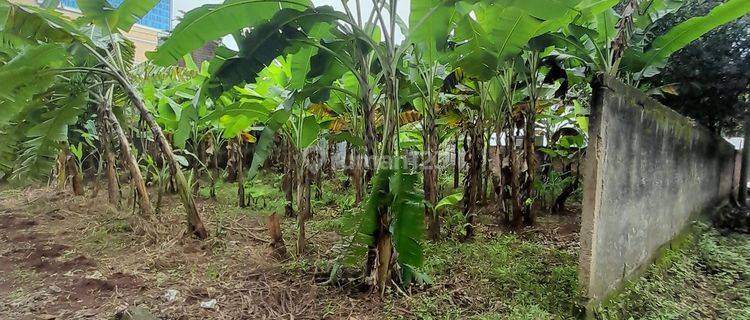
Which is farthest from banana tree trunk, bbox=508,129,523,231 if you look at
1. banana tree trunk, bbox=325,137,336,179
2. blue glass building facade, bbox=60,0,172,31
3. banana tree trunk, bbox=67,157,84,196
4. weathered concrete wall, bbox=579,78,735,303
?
blue glass building facade, bbox=60,0,172,31

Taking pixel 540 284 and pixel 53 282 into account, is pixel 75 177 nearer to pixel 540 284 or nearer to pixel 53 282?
pixel 53 282

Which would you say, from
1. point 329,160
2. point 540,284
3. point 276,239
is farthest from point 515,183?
point 329,160

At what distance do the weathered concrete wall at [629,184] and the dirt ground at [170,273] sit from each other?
702mm

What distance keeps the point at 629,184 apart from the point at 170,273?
3.38 m

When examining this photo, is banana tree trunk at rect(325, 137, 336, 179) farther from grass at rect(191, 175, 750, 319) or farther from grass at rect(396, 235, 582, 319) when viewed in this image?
grass at rect(396, 235, 582, 319)

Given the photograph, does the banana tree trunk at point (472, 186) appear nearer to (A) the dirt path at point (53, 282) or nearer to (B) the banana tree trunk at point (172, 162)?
(B) the banana tree trunk at point (172, 162)

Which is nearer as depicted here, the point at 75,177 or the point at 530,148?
the point at 530,148

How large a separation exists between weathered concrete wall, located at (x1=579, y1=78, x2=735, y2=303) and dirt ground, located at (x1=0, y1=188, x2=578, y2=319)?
0.70 metres

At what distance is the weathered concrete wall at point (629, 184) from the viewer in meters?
2.30

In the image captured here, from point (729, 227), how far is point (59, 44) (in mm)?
7643

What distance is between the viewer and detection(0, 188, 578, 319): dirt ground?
2.40 m

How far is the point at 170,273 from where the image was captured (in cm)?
293

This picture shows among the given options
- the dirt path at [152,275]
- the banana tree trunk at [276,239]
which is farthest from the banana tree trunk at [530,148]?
the banana tree trunk at [276,239]

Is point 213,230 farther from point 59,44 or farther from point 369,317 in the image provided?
point 369,317
